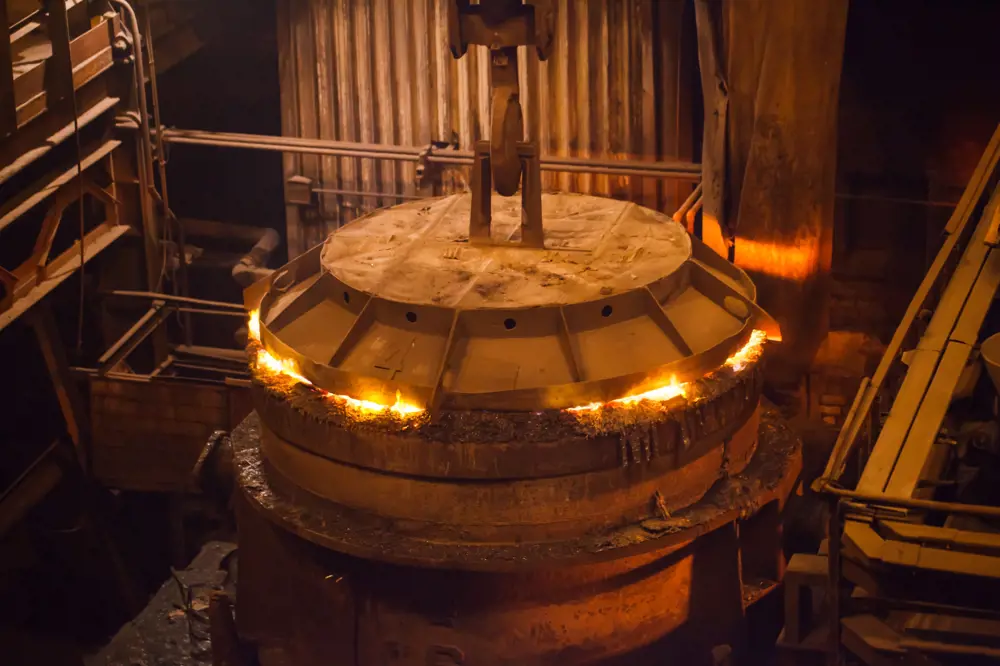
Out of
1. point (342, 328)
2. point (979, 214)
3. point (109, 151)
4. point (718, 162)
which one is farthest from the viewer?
point (109, 151)

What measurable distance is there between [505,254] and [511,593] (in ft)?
6.31

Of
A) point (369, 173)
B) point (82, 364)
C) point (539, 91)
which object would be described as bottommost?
point (82, 364)

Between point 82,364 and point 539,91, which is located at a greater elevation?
point 539,91

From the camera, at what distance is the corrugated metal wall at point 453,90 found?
9086 mm

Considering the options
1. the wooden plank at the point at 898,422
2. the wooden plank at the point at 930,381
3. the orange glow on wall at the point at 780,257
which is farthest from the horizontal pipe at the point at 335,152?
the wooden plank at the point at 898,422

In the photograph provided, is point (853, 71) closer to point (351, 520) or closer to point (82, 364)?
point (351, 520)

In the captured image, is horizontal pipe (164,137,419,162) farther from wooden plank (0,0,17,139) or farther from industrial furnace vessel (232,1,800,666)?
industrial furnace vessel (232,1,800,666)

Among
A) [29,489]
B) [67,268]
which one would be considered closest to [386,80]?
[67,268]

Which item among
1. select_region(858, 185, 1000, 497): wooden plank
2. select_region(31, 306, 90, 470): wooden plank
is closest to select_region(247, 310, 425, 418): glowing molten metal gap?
select_region(858, 185, 1000, 497): wooden plank

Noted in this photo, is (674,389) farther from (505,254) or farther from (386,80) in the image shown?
(386,80)

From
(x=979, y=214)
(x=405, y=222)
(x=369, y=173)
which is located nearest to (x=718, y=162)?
(x=979, y=214)

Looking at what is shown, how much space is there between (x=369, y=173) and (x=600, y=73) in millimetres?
2136

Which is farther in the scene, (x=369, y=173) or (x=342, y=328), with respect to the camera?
(x=369, y=173)

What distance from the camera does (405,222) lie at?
23.7ft
